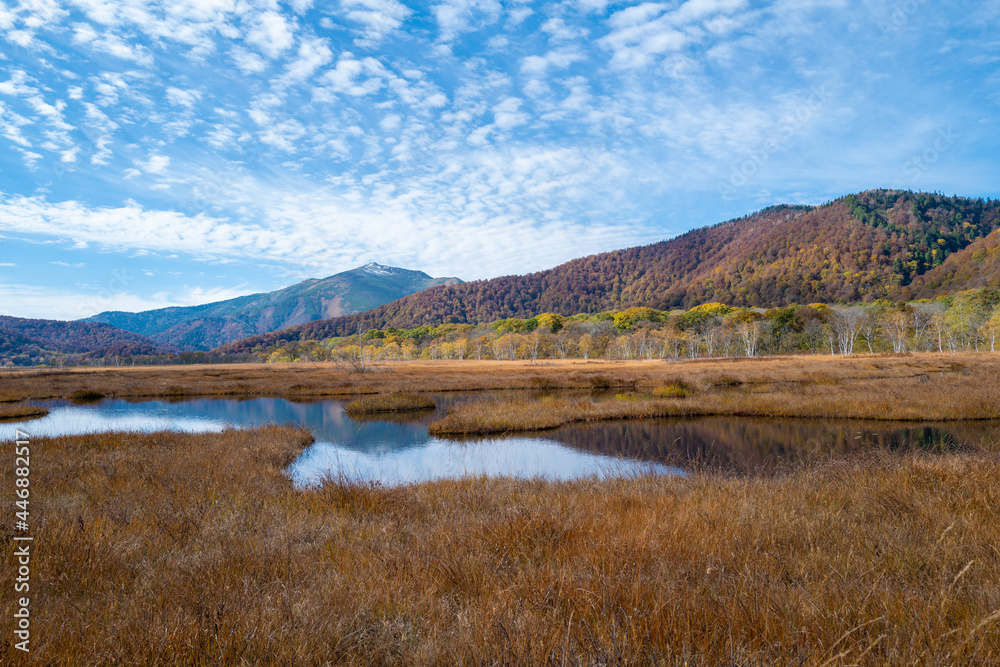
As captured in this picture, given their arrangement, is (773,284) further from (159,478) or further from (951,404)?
(159,478)

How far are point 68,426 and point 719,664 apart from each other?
107 ft

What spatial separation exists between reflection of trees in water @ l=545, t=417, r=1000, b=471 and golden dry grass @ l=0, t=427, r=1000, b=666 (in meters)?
8.00

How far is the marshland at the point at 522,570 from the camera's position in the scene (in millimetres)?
2770

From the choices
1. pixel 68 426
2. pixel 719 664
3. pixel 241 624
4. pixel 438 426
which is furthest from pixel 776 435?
pixel 68 426

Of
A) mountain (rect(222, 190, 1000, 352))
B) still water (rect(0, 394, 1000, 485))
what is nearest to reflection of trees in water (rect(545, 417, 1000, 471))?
still water (rect(0, 394, 1000, 485))

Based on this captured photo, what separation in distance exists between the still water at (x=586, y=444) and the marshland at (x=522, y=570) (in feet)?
13.6

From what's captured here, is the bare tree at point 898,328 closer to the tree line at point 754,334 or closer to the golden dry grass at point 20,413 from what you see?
the tree line at point 754,334

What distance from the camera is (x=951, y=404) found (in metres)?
21.8

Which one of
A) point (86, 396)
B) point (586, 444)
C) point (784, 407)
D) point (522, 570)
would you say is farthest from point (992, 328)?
point (86, 396)

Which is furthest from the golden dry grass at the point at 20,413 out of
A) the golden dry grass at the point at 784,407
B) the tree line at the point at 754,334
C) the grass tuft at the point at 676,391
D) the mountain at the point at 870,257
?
the mountain at the point at 870,257

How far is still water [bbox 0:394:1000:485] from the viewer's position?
14.0 metres

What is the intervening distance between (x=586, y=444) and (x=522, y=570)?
15.1 metres

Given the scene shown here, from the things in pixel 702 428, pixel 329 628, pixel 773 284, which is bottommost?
pixel 702 428

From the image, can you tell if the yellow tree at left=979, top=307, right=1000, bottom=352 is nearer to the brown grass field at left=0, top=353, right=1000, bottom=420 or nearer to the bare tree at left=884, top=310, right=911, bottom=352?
the bare tree at left=884, top=310, right=911, bottom=352
